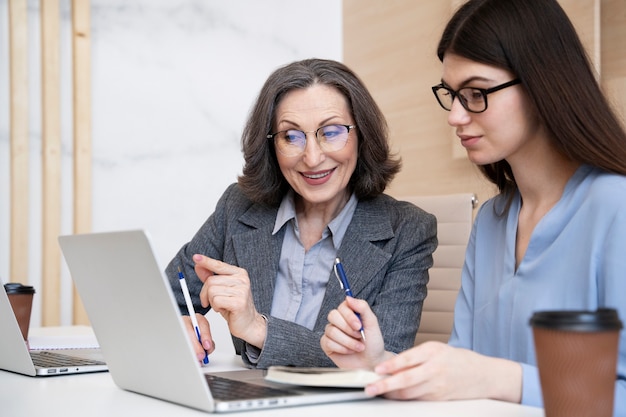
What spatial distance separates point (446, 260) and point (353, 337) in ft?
3.35

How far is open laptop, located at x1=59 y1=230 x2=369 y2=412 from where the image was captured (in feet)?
3.30

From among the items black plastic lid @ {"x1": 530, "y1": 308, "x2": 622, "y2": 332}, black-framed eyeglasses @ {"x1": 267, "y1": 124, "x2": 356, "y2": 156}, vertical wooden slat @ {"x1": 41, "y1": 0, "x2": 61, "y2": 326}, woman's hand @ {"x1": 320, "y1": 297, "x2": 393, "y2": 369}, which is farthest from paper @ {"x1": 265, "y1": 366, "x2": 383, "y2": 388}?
vertical wooden slat @ {"x1": 41, "y1": 0, "x2": 61, "y2": 326}

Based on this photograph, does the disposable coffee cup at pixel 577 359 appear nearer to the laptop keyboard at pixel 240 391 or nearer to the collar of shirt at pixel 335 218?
the laptop keyboard at pixel 240 391

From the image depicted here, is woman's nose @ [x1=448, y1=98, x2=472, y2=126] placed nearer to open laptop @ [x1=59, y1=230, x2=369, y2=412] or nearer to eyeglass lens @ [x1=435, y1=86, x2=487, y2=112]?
eyeglass lens @ [x1=435, y1=86, x2=487, y2=112]

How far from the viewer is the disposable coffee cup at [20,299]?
1.70 metres

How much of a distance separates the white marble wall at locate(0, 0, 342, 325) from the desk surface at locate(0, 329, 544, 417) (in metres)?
2.16

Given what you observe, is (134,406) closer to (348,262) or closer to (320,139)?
(348,262)

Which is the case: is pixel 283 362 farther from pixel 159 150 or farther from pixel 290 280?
pixel 159 150

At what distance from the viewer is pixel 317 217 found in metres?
2.09

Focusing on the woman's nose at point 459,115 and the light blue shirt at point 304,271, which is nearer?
the woman's nose at point 459,115

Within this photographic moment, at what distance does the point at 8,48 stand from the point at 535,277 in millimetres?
2608

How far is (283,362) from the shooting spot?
1.61 meters

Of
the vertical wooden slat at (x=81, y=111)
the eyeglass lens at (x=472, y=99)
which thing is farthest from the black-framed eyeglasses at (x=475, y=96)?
the vertical wooden slat at (x=81, y=111)

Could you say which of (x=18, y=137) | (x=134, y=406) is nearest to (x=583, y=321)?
(x=134, y=406)
